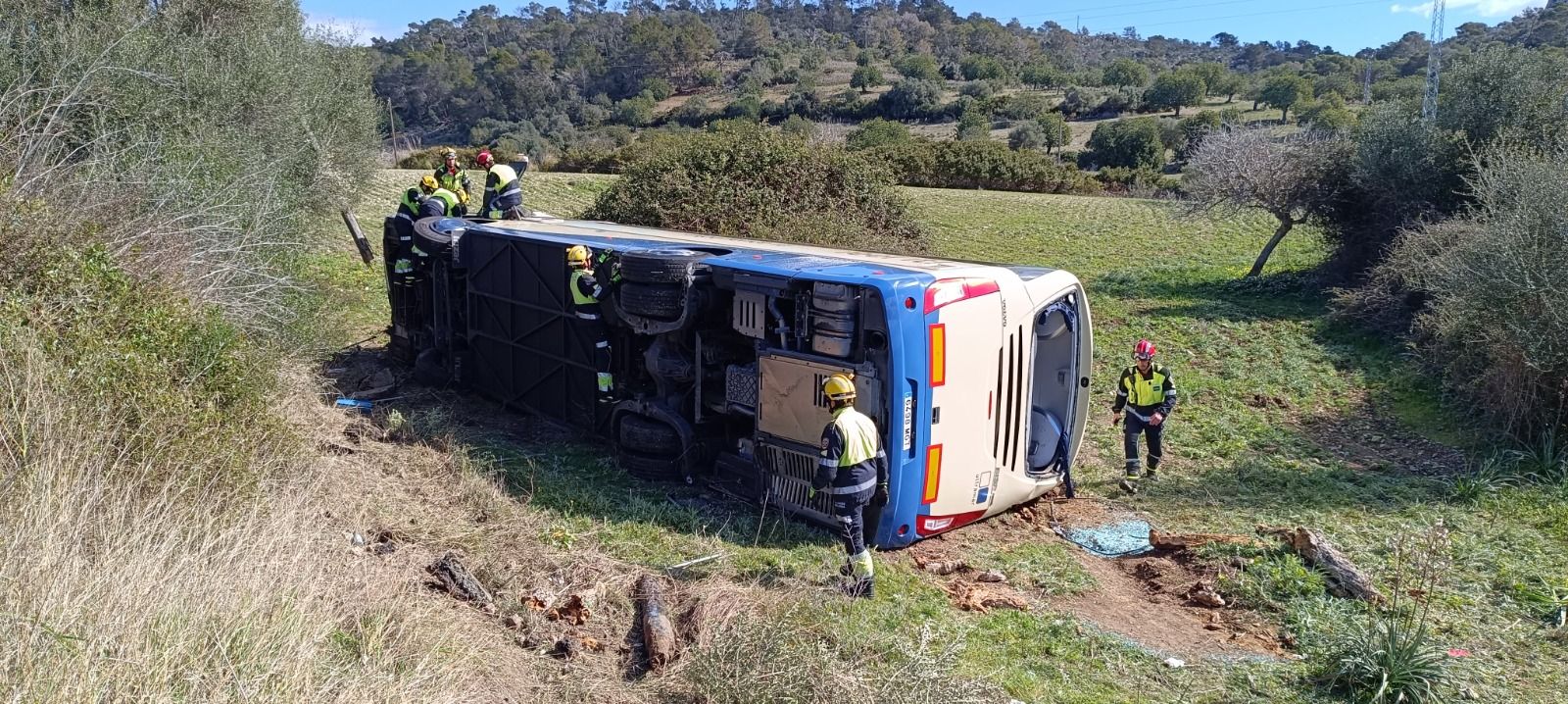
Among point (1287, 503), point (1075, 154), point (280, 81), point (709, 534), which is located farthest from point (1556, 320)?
point (1075, 154)

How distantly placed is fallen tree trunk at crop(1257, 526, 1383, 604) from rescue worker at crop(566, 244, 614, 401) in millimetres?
4928

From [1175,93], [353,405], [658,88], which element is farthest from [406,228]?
[658,88]

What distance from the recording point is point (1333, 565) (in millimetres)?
6145

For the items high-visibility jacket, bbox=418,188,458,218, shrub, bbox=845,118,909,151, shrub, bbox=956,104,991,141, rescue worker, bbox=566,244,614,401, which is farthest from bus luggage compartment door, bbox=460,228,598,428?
shrub, bbox=956,104,991,141

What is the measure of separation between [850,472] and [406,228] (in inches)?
252

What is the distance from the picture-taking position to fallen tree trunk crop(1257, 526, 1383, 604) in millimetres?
5914

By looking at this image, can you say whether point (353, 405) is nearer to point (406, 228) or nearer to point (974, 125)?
point (406, 228)

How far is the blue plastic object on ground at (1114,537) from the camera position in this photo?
7004 mm

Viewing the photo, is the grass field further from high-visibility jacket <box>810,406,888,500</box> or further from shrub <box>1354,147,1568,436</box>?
high-visibility jacket <box>810,406,888,500</box>

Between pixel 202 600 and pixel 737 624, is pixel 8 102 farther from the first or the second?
pixel 737 624

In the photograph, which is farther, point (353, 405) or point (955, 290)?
point (353, 405)

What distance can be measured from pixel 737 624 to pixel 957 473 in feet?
7.34

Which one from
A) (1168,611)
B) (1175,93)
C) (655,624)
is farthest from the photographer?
(1175,93)

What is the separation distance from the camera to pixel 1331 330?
48.7 feet
